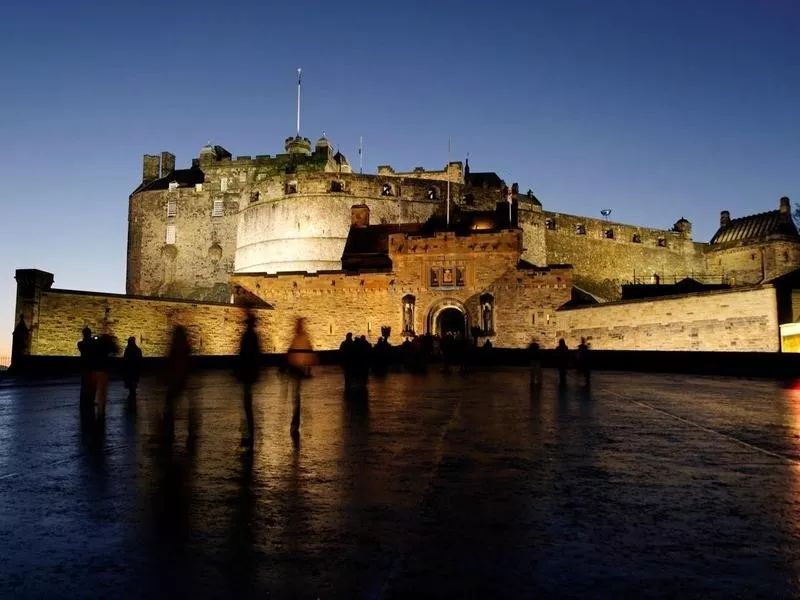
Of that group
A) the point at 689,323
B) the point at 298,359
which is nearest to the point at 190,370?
the point at 298,359

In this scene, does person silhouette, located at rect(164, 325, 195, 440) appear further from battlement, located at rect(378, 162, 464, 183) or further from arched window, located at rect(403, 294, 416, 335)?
battlement, located at rect(378, 162, 464, 183)

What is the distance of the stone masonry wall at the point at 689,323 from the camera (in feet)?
86.4

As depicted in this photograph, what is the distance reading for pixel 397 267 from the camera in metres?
39.4

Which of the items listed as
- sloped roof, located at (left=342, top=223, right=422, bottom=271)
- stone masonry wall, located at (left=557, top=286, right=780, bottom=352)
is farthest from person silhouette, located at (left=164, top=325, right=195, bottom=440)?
sloped roof, located at (left=342, top=223, right=422, bottom=271)

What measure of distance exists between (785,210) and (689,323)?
45.2 meters

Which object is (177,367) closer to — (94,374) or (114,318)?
(94,374)

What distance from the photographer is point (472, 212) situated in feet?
168

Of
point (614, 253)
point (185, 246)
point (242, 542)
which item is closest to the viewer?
point (242, 542)

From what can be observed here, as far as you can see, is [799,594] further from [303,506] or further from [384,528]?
[303,506]

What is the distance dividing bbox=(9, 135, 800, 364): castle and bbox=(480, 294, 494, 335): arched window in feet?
0.26

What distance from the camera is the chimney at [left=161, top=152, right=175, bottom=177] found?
67938 mm

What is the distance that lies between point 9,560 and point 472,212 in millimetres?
49499

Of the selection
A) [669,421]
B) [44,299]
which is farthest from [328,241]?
[669,421]

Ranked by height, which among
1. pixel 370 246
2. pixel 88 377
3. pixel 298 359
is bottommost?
pixel 88 377
